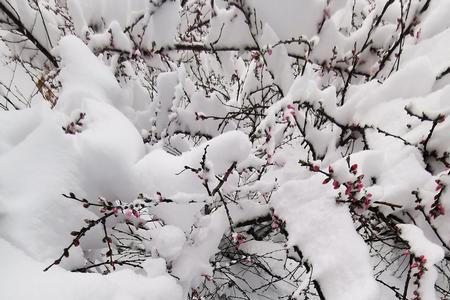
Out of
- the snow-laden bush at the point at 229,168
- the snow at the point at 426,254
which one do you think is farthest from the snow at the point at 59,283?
the snow at the point at 426,254

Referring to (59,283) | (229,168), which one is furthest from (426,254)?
(59,283)

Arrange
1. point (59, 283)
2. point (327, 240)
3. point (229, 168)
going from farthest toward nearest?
point (229, 168) → point (327, 240) → point (59, 283)

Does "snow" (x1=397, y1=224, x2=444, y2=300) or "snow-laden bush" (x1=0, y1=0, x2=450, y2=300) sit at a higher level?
"snow-laden bush" (x1=0, y1=0, x2=450, y2=300)

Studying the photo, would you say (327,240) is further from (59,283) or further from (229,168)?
(59,283)

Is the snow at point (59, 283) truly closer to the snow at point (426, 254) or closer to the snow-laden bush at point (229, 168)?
the snow-laden bush at point (229, 168)

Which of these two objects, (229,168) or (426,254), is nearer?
A: (426,254)

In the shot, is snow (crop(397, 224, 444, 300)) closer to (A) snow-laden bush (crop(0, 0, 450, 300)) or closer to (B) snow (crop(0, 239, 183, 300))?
(A) snow-laden bush (crop(0, 0, 450, 300))

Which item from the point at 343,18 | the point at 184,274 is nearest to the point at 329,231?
the point at 184,274

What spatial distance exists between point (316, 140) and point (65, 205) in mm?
1539

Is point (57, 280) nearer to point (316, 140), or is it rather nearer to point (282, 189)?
point (282, 189)

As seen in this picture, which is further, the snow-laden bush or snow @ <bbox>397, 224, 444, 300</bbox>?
the snow-laden bush

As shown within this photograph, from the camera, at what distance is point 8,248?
1279 mm

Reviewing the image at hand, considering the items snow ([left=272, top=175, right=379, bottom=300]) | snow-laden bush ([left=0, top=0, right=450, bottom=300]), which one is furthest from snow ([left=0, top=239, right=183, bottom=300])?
snow ([left=272, top=175, right=379, bottom=300])

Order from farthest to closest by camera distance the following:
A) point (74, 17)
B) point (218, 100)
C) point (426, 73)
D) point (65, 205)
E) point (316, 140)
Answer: point (218, 100) → point (74, 17) → point (316, 140) → point (426, 73) → point (65, 205)
